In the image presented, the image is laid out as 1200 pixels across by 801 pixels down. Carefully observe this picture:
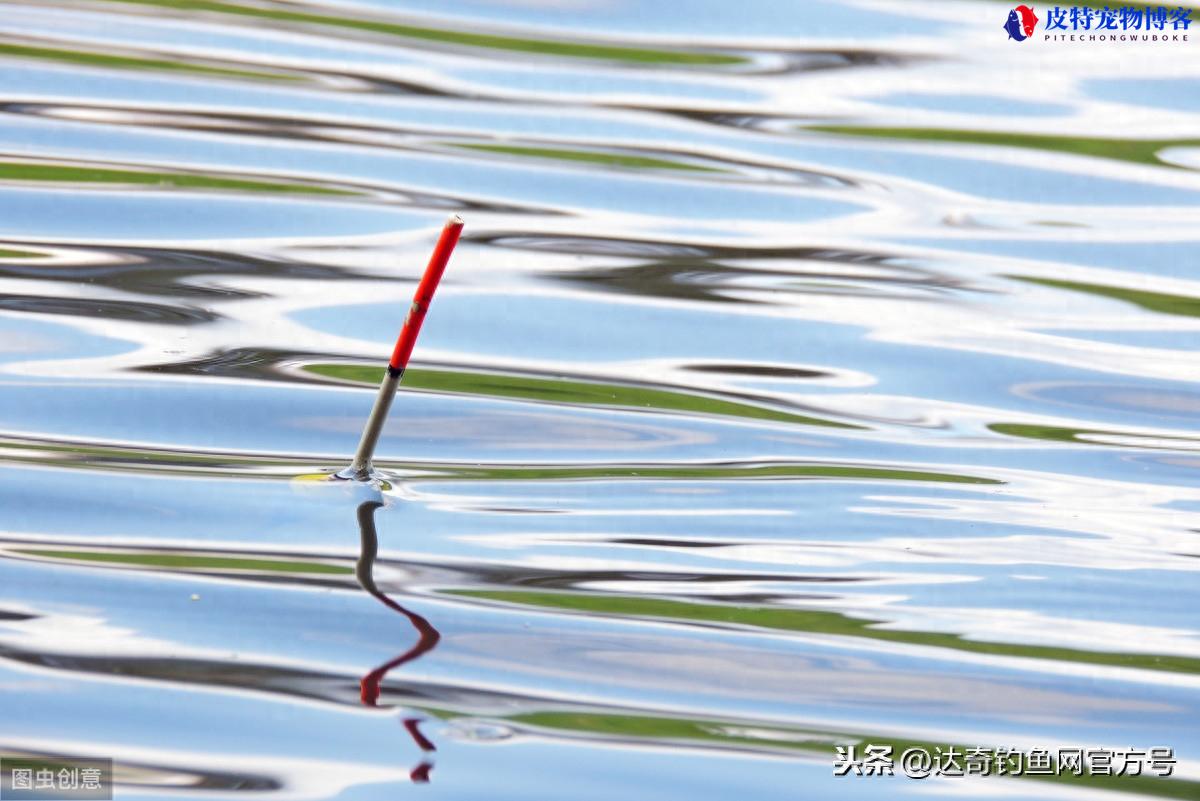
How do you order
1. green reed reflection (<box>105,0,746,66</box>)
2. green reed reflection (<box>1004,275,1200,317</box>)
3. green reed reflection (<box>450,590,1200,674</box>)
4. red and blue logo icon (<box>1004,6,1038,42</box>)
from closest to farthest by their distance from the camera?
green reed reflection (<box>450,590,1200,674</box>) < green reed reflection (<box>1004,275,1200,317</box>) < green reed reflection (<box>105,0,746,66</box>) < red and blue logo icon (<box>1004,6,1038,42</box>)

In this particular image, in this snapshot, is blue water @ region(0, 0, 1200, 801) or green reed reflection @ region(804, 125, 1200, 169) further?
green reed reflection @ region(804, 125, 1200, 169)

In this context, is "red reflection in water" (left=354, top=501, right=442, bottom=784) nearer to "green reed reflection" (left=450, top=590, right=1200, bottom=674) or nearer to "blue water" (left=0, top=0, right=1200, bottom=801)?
"blue water" (left=0, top=0, right=1200, bottom=801)

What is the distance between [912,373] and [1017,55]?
2.77 m

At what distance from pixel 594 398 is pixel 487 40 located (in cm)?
294

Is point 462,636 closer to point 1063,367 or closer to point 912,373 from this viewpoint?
point 912,373

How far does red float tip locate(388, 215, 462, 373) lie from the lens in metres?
3.03

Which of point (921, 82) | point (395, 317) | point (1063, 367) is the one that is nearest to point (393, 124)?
point (395, 317)

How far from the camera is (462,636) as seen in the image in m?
2.79

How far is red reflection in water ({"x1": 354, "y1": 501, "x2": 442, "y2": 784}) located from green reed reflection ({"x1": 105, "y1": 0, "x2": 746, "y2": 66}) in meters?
3.61

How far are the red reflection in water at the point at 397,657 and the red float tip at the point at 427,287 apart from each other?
1.06ft

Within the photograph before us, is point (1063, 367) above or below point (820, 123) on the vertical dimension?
below

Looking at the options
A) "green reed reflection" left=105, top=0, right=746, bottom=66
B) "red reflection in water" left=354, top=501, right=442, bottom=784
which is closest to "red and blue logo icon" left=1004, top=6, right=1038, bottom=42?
"green reed reflection" left=105, top=0, right=746, bottom=66

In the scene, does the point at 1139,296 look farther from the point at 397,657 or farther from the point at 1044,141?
the point at 397,657

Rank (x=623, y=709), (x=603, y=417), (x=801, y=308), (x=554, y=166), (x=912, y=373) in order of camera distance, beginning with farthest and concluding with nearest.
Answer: (x=554, y=166) → (x=801, y=308) → (x=912, y=373) → (x=603, y=417) → (x=623, y=709)
